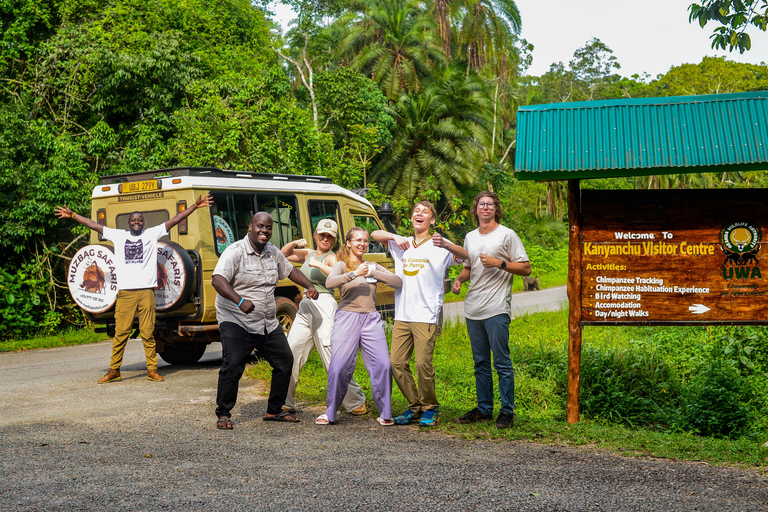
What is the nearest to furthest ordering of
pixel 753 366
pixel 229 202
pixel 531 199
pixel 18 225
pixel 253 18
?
pixel 753 366 → pixel 229 202 → pixel 18 225 → pixel 253 18 → pixel 531 199

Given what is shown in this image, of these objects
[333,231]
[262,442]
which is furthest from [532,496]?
[333,231]

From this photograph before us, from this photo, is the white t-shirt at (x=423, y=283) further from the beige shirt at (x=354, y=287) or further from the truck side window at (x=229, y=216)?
the truck side window at (x=229, y=216)

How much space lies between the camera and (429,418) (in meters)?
6.41

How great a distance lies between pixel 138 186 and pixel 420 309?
4892 mm

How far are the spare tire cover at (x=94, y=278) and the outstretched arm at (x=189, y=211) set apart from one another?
786mm

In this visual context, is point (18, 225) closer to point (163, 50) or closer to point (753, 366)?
point (163, 50)

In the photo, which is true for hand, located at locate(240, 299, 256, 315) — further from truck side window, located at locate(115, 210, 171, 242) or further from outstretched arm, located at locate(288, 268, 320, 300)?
truck side window, located at locate(115, 210, 171, 242)

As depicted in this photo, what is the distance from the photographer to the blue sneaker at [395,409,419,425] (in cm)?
654

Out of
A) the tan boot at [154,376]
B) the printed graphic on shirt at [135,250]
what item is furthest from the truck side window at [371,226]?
the tan boot at [154,376]

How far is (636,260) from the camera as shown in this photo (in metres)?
6.43

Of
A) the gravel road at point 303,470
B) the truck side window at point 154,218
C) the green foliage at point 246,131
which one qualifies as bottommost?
the gravel road at point 303,470

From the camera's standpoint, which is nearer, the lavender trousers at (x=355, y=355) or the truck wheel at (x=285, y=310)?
the lavender trousers at (x=355, y=355)

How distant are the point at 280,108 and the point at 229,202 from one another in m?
7.75

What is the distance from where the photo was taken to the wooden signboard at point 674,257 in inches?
247
